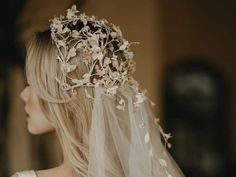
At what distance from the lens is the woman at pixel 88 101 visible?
165 cm

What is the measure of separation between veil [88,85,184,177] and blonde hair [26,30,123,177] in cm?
2

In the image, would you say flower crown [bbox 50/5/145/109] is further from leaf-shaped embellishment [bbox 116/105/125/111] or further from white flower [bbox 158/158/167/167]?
white flower [bbox 158/158/167/167]

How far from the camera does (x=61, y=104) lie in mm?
1651

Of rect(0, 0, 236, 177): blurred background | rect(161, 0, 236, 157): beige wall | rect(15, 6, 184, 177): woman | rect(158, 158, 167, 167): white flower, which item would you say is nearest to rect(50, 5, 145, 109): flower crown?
rect(15, 6, 184, 177): woman

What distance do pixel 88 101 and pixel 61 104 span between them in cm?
7

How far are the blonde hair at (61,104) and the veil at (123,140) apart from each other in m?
0.02

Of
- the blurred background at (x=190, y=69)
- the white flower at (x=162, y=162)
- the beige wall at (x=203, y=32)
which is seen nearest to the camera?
the white flower at (x=162, y=162)

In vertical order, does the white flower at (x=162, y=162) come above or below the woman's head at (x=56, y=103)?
below

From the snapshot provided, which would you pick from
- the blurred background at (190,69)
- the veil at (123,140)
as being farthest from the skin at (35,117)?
the blurred background at (190,69)

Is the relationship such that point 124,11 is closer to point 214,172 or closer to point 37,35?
point 214,172

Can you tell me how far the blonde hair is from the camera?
164cm

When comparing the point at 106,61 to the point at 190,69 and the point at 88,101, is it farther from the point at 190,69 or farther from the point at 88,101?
the point at 190,69

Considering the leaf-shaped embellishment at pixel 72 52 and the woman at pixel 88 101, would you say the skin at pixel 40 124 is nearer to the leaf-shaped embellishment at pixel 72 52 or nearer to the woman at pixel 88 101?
the woman at pixel 88 101

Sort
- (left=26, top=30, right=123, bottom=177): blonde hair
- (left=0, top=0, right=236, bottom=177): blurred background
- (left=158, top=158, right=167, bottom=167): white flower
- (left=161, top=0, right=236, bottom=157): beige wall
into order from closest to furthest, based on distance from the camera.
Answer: (left=26, top=30, right=123, bottom=177): blonde hair, (left=158, top=158, right=167, bottom=167): white flower, (left=0, top=0, right=236, bottom=177): blurred background, (left=161, top=0, right=236, bottom=157): beige wall
